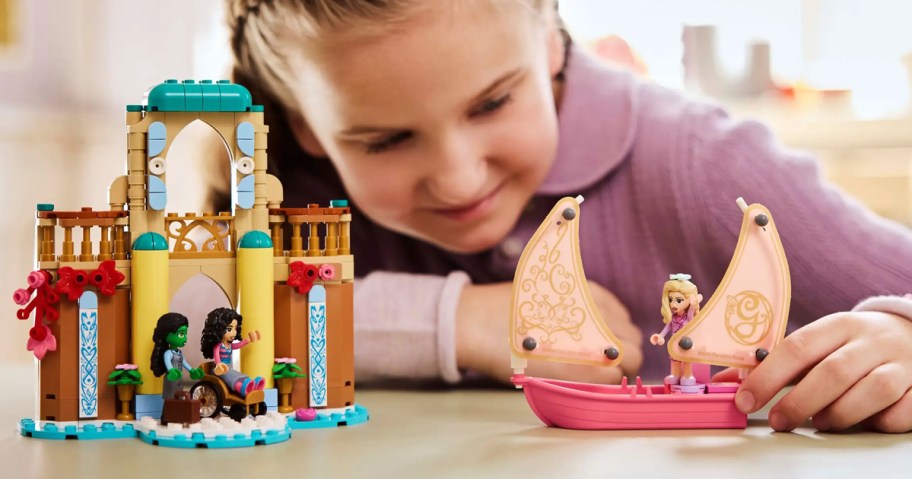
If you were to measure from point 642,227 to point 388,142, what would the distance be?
1.59ft

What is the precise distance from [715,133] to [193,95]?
0.95 m

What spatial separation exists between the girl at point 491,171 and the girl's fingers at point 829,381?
0.46 m

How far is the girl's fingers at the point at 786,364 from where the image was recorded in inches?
60.8

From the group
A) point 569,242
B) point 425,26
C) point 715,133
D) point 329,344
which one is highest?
point 425,26

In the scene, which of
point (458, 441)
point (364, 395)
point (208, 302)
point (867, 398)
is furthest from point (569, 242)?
point (208, 302)

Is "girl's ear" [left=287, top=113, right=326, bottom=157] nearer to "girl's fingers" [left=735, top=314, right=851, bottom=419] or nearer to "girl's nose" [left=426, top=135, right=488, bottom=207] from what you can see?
"girl's nose" [left=426, top=135, right=488, bottom=207]

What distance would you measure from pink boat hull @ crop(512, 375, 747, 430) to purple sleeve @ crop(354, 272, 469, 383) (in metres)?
0.40

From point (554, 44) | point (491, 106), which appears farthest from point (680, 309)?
point (554, 44)

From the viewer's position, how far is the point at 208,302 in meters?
2.05

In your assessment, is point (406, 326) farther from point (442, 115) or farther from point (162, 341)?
point (162, 341)

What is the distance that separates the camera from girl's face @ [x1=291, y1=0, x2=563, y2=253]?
1.98 metres

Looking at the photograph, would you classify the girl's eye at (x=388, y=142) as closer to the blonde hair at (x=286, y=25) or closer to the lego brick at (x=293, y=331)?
the blonde hair at (x=286, y=25)

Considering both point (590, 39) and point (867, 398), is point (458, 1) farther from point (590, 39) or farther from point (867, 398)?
point (867, 398)

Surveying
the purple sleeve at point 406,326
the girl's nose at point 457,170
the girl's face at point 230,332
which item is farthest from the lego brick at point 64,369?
the girl's nose at point 457,170
